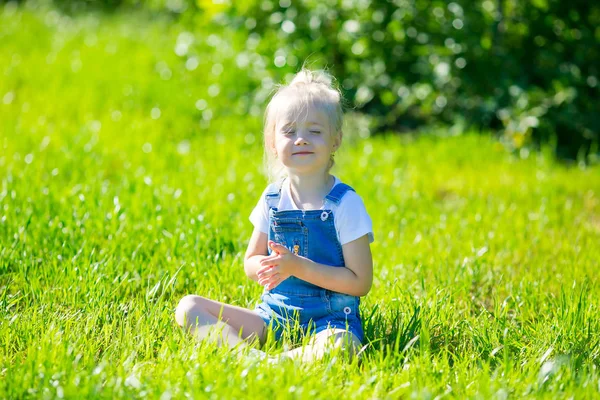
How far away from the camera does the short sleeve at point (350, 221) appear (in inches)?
107

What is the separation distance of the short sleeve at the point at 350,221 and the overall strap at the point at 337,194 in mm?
18

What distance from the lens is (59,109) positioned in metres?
5.78

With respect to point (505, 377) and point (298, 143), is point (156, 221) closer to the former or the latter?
point (298, 143)

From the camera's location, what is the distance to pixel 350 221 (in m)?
2.74

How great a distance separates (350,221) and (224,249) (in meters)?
0.98

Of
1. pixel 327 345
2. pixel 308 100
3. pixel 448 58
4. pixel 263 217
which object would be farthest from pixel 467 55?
pixel 327 345

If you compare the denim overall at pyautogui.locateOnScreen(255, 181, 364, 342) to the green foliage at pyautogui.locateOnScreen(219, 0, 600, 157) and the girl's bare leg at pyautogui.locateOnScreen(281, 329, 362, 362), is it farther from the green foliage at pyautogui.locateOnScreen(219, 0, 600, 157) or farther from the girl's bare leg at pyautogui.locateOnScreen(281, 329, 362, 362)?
the green foliage at pyautogui.locateOnScreen(219, 0, 600, 157)

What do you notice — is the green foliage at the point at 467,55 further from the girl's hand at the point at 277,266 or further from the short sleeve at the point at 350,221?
the girl's hand at the point at 277,266

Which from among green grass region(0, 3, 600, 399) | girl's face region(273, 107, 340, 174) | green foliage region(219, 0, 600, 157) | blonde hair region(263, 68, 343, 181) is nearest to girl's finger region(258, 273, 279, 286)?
green grass region(0, 3, 600, 399)

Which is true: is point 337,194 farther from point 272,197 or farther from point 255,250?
point 255,250

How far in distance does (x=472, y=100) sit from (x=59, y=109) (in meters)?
3.10

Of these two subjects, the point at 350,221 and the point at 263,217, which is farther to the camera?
the point at 263,217

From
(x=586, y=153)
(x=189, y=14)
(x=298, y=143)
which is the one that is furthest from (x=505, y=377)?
(x=189, y=14)

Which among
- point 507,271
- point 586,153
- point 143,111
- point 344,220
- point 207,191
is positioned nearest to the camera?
point 344,220
